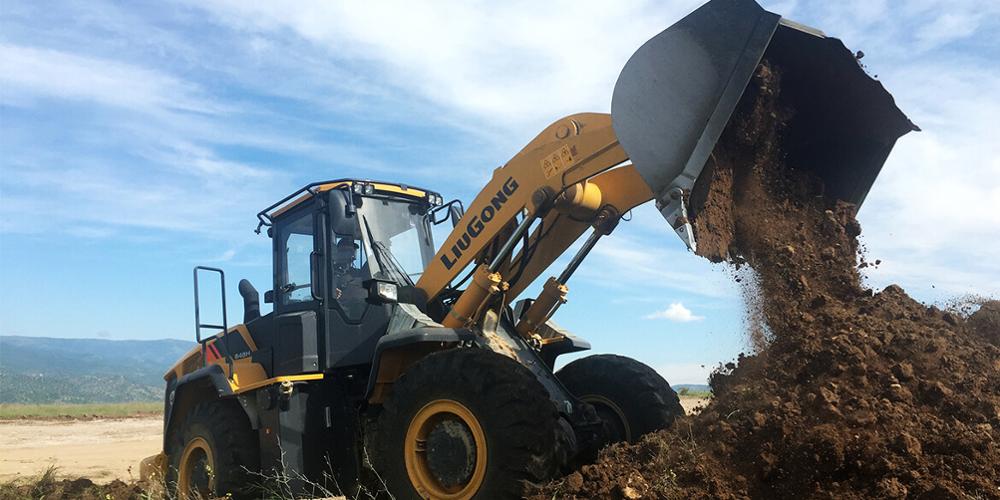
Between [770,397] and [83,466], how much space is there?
13676 millimetres

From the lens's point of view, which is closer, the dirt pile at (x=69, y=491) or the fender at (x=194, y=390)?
the fender at (x=194, y=390)

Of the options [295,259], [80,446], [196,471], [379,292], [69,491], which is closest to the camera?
[379,292]

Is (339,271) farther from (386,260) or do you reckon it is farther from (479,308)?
(479,308)

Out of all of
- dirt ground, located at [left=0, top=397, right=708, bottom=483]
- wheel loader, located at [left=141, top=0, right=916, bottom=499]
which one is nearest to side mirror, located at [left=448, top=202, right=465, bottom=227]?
wheel loader, located at [left=141, top=0, right=916, bottom=499]

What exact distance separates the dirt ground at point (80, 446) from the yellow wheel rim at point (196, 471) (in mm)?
1439

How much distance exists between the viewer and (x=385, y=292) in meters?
7.39

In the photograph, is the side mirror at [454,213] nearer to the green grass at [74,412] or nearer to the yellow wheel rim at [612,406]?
the yellow wheel rim at [612,406]

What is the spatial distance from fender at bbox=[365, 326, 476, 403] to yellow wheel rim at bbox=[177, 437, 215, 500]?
6.80 feet

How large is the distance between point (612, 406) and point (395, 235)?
2586mm

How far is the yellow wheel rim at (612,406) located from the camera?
7359 mm

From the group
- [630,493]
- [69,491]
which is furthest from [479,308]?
[69,491]

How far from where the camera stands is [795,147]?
6.61m

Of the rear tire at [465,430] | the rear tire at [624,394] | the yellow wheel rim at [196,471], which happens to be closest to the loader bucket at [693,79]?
the rear tire at [465,430]

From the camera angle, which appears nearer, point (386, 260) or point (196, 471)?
point (386, 260)
